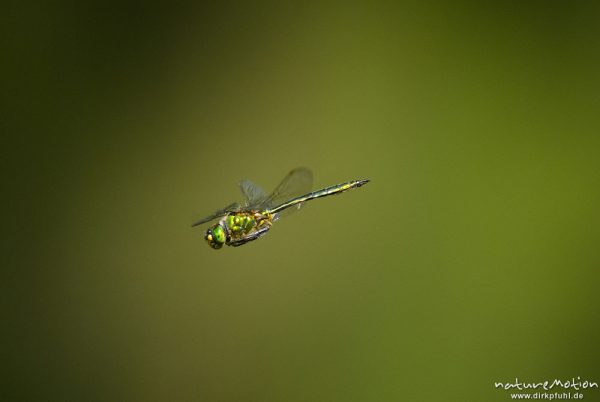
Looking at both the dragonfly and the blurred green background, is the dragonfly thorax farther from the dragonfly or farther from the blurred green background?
the blurred green background

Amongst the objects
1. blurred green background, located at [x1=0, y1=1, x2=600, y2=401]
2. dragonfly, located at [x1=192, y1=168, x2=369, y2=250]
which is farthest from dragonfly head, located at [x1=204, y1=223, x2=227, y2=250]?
blurred green background, located at [x1=0, y1=1, x2=600, y2=401]

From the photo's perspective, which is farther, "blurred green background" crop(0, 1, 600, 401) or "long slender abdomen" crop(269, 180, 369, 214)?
"blurred green background" crop(0, 1, 600, 401)

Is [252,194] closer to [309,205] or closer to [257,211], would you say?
[257,211]

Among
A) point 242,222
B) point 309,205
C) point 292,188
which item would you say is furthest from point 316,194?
point 309,205

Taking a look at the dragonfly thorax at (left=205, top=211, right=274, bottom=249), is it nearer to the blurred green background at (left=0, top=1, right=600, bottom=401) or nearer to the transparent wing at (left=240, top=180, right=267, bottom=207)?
the transparent wing at (left=240, top=180, right=267, bottom=207)

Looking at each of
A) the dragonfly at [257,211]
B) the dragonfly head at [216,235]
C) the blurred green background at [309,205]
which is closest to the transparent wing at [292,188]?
the dragonfly at [257,211]

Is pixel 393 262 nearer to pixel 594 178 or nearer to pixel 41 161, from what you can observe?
pixel 594 178

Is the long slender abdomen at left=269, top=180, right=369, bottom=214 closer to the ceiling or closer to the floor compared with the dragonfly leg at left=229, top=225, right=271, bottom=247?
closer to the ceiling

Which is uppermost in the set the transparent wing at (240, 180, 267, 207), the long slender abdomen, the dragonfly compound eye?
the transparent wing at (240, 180, 267, 207)
